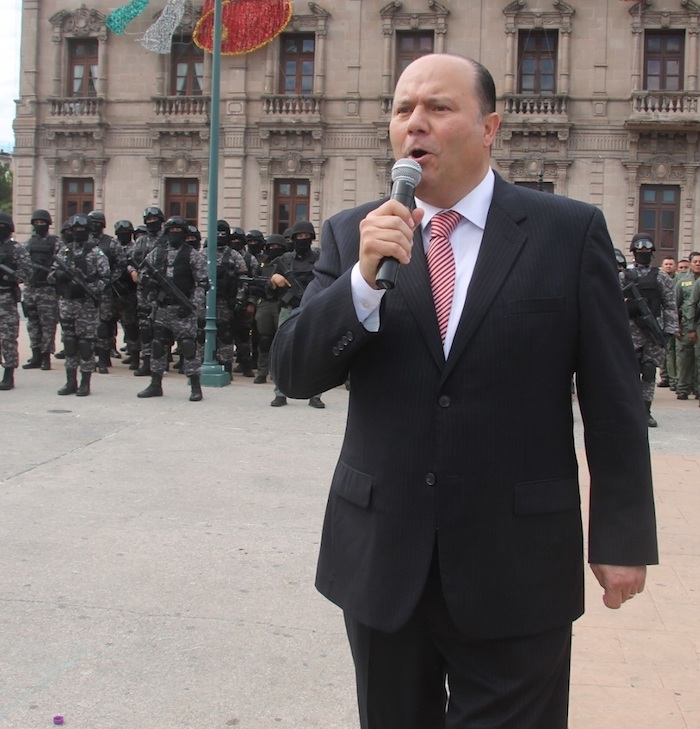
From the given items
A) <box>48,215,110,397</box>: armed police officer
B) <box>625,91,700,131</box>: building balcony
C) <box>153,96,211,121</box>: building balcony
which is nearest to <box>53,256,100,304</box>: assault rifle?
<box>48,215,110,397</box>: armed police officer

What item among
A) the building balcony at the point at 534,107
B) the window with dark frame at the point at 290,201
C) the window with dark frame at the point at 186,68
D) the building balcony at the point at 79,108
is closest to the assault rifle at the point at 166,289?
the window with dark frame at the point at 290,201

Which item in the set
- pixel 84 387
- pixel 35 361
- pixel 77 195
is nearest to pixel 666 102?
pixel 77 195

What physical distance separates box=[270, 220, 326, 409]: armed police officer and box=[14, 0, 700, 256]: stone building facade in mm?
16604

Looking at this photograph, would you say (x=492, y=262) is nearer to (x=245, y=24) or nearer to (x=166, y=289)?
(x=166, y=289)

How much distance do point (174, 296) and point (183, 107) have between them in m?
20.8

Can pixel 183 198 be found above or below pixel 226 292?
above

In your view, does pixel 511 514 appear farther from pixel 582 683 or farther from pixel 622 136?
pixel 622 136

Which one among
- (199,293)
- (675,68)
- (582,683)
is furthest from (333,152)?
(582,683)

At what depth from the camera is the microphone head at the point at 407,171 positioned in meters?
1.94

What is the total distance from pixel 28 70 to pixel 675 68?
20.5 meters

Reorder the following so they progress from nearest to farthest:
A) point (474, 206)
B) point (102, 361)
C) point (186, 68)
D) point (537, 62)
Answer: point (474, 206) < point (102, 361) < point (537, 62) < point (186, 68)

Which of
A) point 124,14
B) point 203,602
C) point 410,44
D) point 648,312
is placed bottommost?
point 203,602

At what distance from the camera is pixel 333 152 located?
29.4 metres

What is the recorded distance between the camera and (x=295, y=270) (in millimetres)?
11773
